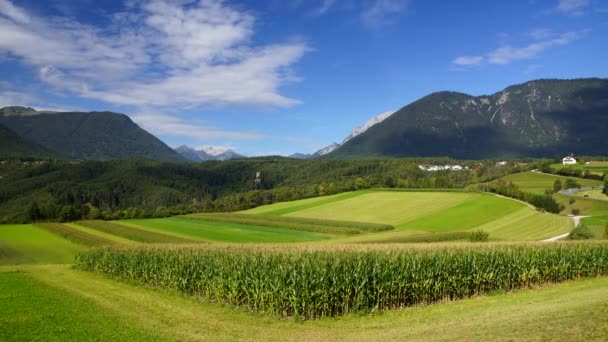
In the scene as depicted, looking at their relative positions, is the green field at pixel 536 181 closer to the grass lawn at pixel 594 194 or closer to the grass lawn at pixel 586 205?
the grass lawn at pixel 594 194

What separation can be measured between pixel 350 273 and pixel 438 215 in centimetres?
6146

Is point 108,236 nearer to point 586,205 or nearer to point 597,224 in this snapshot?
point 597,224

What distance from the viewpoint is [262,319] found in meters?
18.2

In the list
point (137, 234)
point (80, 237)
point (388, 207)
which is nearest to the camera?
point (80, 237)

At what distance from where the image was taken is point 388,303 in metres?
20.8

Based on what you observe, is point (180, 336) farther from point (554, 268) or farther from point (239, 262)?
point (554, 268)

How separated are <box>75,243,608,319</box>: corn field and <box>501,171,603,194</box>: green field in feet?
310

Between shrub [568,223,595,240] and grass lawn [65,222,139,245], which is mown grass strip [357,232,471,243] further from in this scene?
grass lawn [65,222,139,245]

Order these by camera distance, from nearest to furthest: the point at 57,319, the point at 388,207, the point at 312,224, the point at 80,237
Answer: the point at 57,319
the point at 80,237
the point at 312,224
the point at 388,207

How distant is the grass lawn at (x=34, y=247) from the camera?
44500mm

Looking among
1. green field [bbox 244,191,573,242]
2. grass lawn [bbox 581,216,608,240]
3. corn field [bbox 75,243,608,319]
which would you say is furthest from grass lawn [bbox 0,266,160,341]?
grass lawn [bbox 581,216,608,240]

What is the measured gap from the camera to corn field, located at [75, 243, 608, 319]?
1947 centimetres

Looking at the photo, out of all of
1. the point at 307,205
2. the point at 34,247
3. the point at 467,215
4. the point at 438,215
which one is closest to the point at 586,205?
the point at 467,215

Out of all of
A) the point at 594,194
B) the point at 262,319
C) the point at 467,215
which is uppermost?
the point at 262,319
